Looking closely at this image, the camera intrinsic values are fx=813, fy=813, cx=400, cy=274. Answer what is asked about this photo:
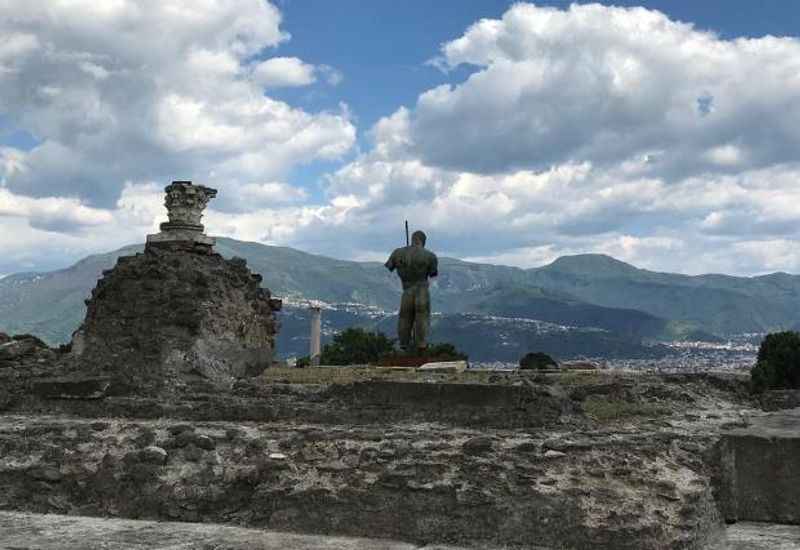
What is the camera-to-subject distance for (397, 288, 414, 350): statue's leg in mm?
16750

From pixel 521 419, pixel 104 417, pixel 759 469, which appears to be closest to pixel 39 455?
pixel 104 417

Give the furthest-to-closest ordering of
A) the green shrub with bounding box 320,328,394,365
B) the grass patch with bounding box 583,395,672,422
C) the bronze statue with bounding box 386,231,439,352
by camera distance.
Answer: the green shrub with bounding box 320,328,394,365, the bronze statue with bounding box 386,231,439,352, the grass patch with bounding box 583,395,672,422

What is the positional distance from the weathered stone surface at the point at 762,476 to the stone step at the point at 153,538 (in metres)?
2.69

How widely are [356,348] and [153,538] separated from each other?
29573 mm

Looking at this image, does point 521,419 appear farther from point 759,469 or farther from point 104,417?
point 104,417

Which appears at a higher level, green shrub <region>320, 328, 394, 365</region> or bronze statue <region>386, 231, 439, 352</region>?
bronze statue <region>386, 231, 439, 352</region>

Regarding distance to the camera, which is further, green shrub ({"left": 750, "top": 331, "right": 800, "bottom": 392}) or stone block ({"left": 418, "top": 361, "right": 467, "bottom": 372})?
green shrub ({"left": 750, "top": 331, "right": 800, "bottom": 392})

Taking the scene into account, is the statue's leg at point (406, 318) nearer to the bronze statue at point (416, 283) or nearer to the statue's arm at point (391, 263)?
the bronze statue at point (416, 283)

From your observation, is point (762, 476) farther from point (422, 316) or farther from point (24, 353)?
point (24, 353)

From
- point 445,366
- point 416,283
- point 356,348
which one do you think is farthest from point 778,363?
point 356,348

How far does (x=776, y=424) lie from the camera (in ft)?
26.8

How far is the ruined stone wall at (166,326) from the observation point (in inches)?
459

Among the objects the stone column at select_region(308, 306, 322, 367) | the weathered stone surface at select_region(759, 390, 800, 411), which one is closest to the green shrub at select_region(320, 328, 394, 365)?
the stone column at select_region(308, 306, 322, 367)

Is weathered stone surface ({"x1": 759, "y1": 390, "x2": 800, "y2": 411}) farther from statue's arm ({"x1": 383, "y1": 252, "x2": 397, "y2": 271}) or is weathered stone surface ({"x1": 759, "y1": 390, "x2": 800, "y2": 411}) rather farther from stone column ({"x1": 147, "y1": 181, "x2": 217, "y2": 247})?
stone column ({"x1": 147, "y1": 181, "x2": 217, "y2": 247})
